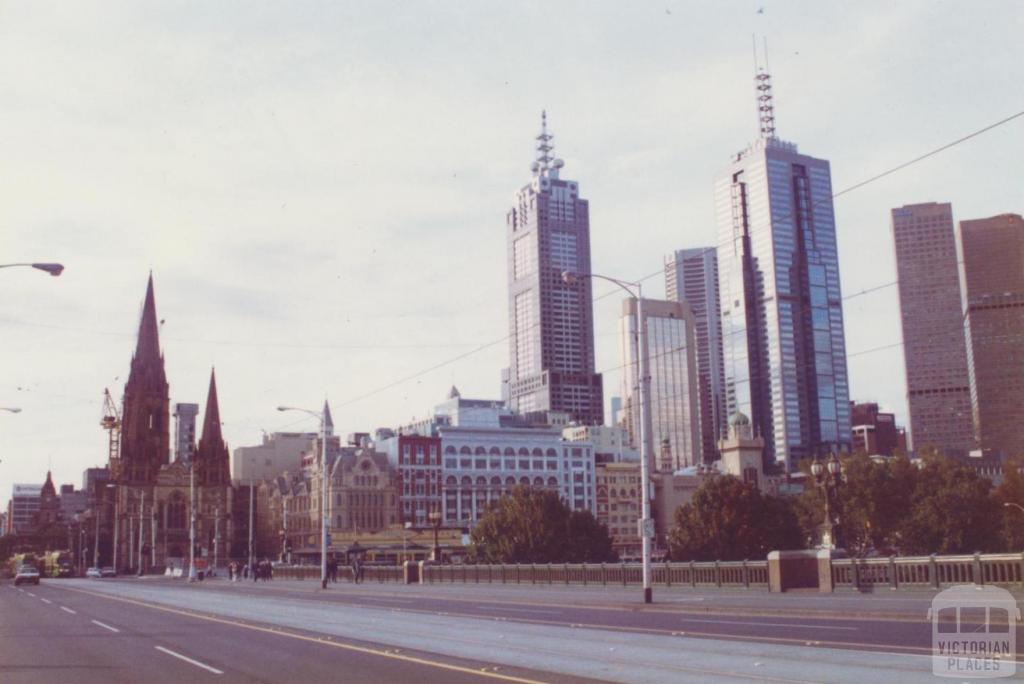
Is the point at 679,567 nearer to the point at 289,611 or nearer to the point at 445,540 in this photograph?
the point at 289,611

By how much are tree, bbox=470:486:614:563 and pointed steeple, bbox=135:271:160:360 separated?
116 m

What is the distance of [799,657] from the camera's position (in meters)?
18.1

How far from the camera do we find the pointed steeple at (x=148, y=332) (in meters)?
188

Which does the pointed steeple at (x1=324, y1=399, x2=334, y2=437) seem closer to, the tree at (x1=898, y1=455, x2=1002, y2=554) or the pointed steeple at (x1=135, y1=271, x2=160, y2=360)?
the pointed steeple at (x1=135, y1=271, x2=160, y2=360)

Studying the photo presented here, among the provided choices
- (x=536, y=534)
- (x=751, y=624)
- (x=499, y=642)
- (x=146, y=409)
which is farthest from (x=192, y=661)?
(x=146, y=409)

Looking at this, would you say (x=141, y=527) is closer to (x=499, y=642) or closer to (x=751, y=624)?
(x=751, y=624)

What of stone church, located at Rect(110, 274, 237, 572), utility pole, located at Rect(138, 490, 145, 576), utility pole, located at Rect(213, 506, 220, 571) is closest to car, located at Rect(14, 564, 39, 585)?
utility pole, located at Rect(138, 490, 145, 576)

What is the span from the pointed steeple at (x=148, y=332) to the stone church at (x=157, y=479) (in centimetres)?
7

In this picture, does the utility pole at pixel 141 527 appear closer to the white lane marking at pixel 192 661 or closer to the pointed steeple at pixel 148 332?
the pointed steeple at pixel 148 332

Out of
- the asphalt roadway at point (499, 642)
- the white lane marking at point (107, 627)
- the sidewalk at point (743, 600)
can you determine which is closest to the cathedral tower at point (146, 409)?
the sidewalk at point (743, 600)

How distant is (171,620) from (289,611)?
18.1 feet

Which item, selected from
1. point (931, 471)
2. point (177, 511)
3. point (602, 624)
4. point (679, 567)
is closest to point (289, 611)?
point (602, 624)

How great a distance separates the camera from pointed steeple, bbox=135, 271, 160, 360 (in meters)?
188

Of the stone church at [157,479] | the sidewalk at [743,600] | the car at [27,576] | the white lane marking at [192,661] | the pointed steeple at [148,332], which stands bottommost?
the car at [27,576]
